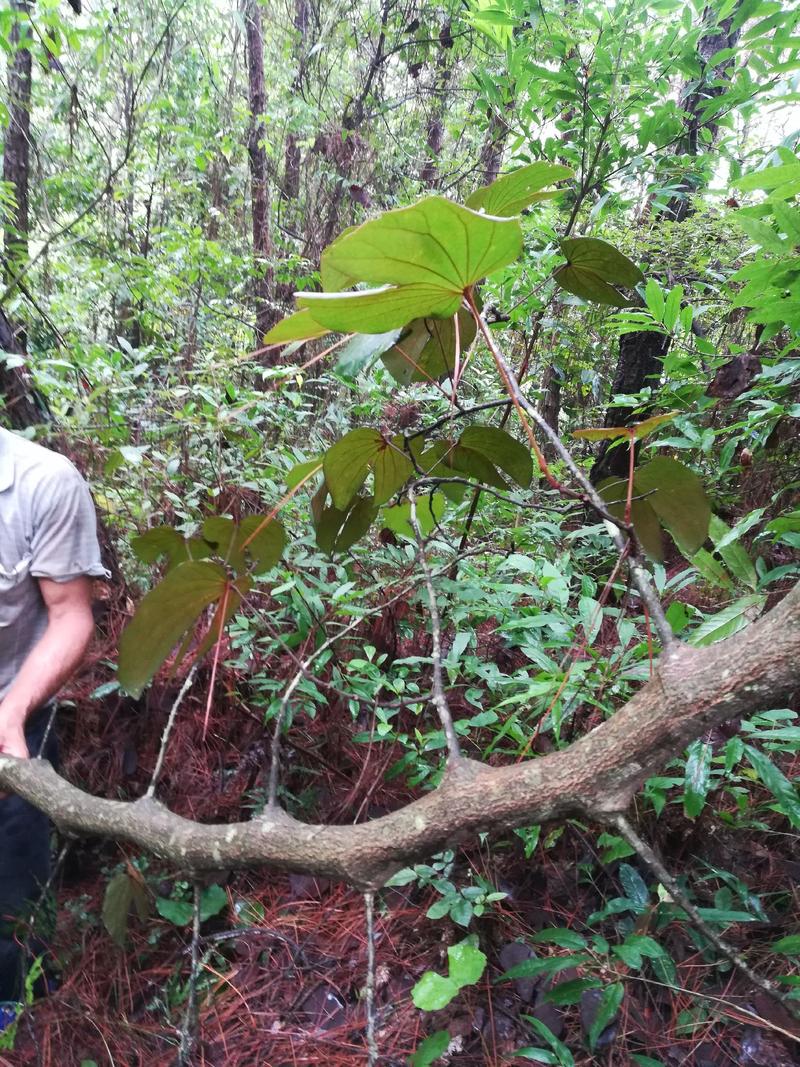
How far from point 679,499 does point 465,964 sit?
2.83 feet

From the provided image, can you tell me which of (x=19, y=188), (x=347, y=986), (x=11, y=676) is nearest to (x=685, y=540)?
(x=347, y=986)

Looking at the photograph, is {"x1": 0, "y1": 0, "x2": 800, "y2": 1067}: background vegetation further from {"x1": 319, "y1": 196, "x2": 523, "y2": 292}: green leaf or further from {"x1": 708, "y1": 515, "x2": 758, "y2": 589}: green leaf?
{"x1": 319, "y1": 196, "x2": 523, "y2": 292}: green leaf

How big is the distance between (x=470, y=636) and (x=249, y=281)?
15.2 feet

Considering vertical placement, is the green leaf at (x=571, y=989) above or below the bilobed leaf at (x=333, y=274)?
below

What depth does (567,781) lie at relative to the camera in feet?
1.60

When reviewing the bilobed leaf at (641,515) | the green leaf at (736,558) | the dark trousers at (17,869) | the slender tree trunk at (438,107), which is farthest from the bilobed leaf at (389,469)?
the slender tree trunk at (438,107)

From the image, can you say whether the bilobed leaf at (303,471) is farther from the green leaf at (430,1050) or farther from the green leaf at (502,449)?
the green leaf at (430,1050)

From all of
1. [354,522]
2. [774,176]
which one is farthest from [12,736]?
[774,176]

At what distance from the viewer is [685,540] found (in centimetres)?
68

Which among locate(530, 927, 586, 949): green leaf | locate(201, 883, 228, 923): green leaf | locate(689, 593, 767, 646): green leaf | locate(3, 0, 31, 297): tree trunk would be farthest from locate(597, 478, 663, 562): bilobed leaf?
locate(3, 0, 31, 297): tree trunk

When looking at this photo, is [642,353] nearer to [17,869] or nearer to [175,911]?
[175,911]

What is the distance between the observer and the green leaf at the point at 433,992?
3.12ft

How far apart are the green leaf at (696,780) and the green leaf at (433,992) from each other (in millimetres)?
489

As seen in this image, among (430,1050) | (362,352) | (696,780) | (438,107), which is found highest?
(438,107)
